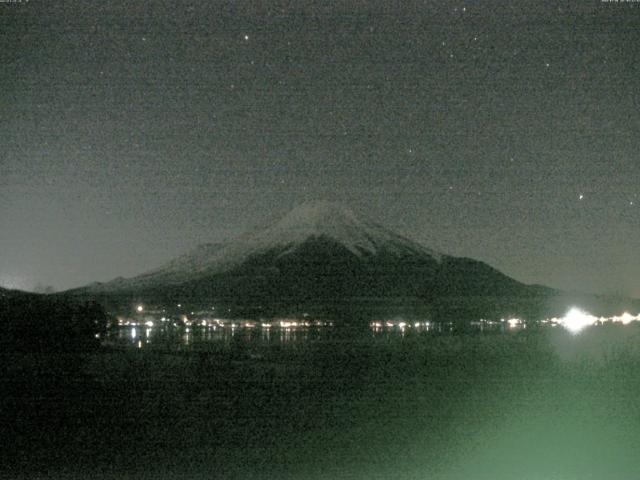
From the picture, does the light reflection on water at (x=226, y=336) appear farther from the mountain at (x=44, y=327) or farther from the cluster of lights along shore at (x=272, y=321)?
the mountain at (x=44, y=327)

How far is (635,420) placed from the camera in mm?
14016

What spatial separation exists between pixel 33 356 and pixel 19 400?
14319 mm

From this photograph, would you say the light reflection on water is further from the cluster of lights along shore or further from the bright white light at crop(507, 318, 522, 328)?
the bright white light at crop(507, 318, 522, 328)

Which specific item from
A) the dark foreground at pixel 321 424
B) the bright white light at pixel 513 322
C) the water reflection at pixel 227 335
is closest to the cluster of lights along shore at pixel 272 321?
the bright white light at pixel 513 322

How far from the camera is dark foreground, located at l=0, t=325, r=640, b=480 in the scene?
1037 centimetres

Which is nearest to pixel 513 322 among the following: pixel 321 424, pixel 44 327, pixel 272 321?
pixel 272 321

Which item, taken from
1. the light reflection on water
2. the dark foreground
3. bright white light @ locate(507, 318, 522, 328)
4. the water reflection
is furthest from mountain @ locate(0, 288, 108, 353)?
bright white light @ locate(507, 318, 522, 328)

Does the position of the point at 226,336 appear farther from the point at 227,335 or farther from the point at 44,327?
the point at 44,327

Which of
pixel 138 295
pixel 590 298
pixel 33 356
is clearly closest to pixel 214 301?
pixel 138 295

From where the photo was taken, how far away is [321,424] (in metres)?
13.9

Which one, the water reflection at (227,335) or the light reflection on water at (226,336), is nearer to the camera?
the light reflection on water at (226,336)

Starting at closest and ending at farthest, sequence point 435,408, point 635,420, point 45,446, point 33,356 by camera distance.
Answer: point 45,446, point 635,420, point 435,408, point 33,356

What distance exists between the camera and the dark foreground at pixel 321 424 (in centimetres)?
1037

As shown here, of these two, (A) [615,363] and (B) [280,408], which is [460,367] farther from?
(B) [280,408]
